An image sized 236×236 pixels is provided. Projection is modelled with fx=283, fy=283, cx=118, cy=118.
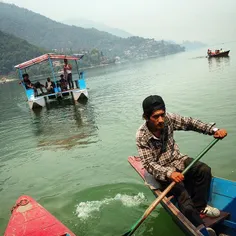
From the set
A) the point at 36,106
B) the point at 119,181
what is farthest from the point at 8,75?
the point at 119,181

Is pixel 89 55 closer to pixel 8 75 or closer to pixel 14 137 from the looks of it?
pixel 8 75

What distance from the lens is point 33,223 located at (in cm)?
468

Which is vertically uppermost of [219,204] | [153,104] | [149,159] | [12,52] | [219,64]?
[12,52]

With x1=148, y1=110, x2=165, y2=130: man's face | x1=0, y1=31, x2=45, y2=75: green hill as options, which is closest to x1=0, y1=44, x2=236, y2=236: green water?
x1=148, y1=110, x2=165, y2=130: man's face

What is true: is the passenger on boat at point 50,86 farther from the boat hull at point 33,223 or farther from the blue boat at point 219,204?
the blue boat at point 219,204

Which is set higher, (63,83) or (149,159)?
(149,159)

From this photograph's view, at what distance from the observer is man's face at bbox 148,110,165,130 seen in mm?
3930

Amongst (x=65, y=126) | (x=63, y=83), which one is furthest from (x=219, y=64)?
(x=65, y=126)

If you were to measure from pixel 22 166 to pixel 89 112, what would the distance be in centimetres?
800

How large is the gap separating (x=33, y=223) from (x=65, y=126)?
9.64m

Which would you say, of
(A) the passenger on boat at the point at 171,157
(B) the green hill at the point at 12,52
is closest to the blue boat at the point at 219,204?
(A) the passenger on boat at the point at 171,157

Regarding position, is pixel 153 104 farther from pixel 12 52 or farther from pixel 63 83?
pixel 12 52

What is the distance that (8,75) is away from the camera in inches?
4727

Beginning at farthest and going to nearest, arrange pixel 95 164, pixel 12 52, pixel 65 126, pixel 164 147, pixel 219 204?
pixel 12 52
pixel 65 126
pixel 95 164
pixel 219 204
pixel 164 147
